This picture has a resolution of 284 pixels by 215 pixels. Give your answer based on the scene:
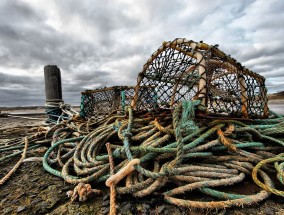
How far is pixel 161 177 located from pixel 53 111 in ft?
13.7

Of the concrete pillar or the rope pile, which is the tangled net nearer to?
the rope pile

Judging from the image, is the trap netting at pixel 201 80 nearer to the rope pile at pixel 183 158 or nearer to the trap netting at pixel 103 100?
the rope pile at pixel 183 158

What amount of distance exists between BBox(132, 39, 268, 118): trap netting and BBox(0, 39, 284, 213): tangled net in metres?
0.01

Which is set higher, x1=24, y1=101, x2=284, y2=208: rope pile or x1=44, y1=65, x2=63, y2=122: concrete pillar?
x1=44, y1=65, x2=63, y2=122: concrete pillar

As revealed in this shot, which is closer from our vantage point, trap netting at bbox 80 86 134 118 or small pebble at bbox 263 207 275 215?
small pebble at bbox 263 207 275 215

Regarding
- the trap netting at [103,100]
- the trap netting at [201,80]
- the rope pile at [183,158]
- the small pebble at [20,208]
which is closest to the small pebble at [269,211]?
the rope pile at [183,158]

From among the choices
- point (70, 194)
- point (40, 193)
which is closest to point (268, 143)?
point (70, 194)

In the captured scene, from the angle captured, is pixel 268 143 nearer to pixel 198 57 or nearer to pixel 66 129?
pixel 198 57

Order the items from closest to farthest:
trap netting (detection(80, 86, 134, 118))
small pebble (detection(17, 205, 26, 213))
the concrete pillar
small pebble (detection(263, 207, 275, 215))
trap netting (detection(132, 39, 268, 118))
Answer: small pebble (detection(263, 207, 275, 215)) < small pebble (detection(17, 205, 26, 213)) < trap netting (detection(132, 39, 268, 118)) < trap netting (detection(80, 86, 134, 118)) < the concrete pillar

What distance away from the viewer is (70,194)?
1.31 meters

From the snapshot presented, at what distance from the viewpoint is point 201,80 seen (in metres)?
1.69

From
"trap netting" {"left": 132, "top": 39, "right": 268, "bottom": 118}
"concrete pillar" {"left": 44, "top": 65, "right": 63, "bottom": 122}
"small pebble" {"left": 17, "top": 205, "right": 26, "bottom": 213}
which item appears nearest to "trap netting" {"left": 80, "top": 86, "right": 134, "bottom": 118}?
"concrete pillar" {"left": 44, "top": 65, "right": 63, "bottom": 122}

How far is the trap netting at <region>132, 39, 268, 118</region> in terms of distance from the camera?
1.73 m

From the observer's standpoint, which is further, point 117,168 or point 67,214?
point 117,168
